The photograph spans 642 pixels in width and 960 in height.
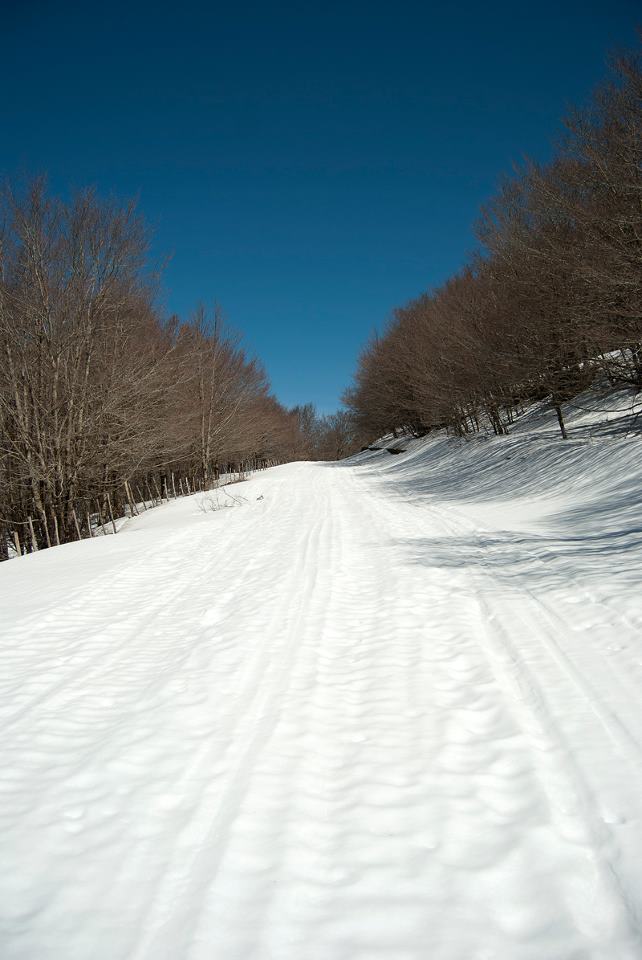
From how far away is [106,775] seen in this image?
2.42m

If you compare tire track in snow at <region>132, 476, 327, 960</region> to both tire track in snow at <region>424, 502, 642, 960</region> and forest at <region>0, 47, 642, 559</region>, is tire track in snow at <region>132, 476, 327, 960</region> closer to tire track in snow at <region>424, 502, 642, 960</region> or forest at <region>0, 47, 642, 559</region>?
tire track in snow at <region>424, 502, 642, 960</region>

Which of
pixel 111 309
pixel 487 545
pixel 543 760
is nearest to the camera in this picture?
pixel 543 760

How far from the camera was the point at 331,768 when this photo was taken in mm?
2371

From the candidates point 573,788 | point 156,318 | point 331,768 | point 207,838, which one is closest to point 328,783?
point 331,768

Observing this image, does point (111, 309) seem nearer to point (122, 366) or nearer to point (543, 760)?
point (122, 366)

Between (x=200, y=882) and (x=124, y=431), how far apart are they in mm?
13926

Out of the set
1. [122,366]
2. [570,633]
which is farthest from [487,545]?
[122,366]

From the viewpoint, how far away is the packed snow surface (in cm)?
159

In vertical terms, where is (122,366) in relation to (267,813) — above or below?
above

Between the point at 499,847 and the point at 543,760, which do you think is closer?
the point at 499,847

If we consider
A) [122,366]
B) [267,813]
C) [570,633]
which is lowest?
[570,633]

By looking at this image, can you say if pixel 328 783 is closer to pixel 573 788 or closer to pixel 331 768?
pixel 331 768

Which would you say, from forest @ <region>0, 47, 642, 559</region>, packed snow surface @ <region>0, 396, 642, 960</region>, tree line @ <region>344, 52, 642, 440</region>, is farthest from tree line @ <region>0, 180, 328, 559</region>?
tree line @ <region>344, 52, 642, 440</region>

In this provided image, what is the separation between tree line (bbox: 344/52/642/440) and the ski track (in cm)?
828
